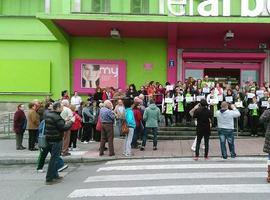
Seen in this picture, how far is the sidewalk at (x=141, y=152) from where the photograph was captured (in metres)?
14.8

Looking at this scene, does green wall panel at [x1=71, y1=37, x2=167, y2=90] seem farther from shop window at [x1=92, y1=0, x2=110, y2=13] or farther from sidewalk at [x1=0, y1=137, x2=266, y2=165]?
sidewalk at [x1=0, y1=137, x2=266, y2=165]

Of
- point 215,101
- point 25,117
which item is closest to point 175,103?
point 215,101

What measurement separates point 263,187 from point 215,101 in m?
8.80

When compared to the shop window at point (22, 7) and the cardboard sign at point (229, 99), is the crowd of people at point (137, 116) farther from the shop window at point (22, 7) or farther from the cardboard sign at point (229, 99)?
the shop window at point (22, 7)

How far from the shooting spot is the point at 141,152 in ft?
52.1

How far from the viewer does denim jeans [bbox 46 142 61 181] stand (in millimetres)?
11203

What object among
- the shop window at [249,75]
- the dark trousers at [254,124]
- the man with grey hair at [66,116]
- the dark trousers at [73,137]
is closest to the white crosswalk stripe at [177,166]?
the man with grey hair at [66,116]

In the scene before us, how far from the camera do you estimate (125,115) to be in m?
15.6

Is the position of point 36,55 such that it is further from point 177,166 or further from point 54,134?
point 54,134

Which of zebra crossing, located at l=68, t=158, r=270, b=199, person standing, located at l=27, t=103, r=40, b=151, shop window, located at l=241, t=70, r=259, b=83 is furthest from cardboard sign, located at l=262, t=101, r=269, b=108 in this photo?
person standing, located at l=27, t=103, r=40, b=151

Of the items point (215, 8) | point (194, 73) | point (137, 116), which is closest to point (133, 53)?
point (194, 73)

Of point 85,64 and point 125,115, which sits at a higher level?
point 85,64

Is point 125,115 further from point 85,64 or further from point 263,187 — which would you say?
point 85,64

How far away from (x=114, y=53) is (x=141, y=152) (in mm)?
9065
